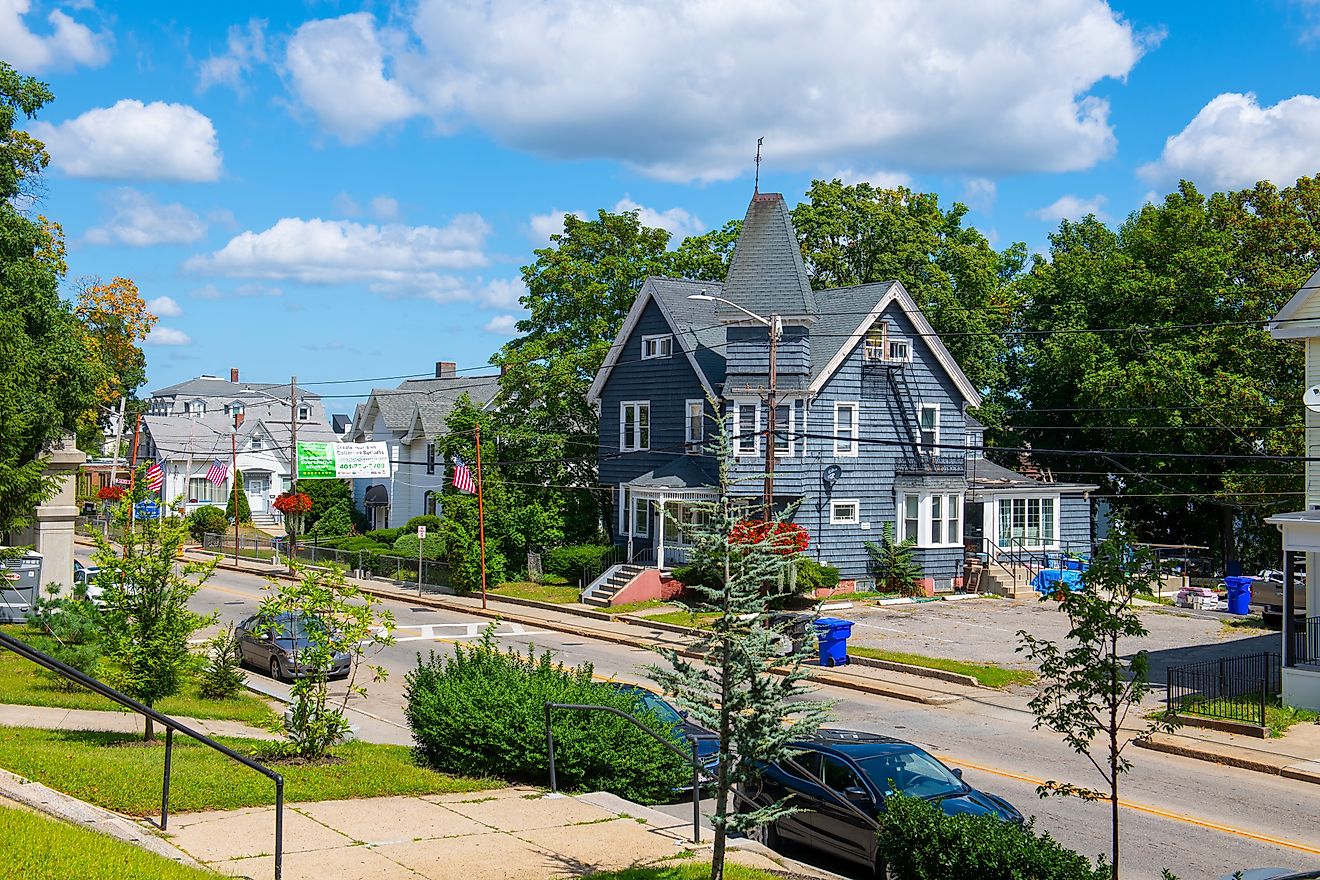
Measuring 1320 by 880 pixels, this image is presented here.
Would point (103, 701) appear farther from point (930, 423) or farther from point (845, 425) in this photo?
point (930, 423)

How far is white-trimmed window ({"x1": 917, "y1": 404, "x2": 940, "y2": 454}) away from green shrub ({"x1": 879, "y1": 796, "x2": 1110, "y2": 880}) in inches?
1356

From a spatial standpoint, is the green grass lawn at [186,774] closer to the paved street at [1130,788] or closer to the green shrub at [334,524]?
the paved street at [1130,788]

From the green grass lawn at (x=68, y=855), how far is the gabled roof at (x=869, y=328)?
1305 inches

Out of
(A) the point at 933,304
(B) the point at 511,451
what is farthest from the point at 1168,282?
(B) the point at 511,451

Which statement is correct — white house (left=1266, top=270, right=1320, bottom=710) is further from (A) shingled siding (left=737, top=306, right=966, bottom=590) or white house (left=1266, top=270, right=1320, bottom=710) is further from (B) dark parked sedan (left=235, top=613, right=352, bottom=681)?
(B) dark parked sedan (left=235, top=613, right=352, bottom=681)

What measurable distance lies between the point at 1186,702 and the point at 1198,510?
3092 cm

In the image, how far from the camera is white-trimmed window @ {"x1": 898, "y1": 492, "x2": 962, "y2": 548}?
43531mm

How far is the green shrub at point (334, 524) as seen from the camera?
212ft

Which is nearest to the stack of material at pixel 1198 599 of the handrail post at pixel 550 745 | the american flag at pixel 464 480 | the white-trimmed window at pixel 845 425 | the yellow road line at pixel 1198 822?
the white-trimmed window at pixel 845 425

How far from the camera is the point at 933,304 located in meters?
52.9

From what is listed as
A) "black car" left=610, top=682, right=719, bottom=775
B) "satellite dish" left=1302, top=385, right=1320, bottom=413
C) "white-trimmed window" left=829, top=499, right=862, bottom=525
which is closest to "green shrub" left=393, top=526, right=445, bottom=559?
"white-trimmed window" left=829, top=499, right=862, bottom=525

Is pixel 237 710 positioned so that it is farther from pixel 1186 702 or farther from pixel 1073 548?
pixel 1073 548

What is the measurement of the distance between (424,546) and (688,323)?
15915 mm

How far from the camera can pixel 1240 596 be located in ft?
126
